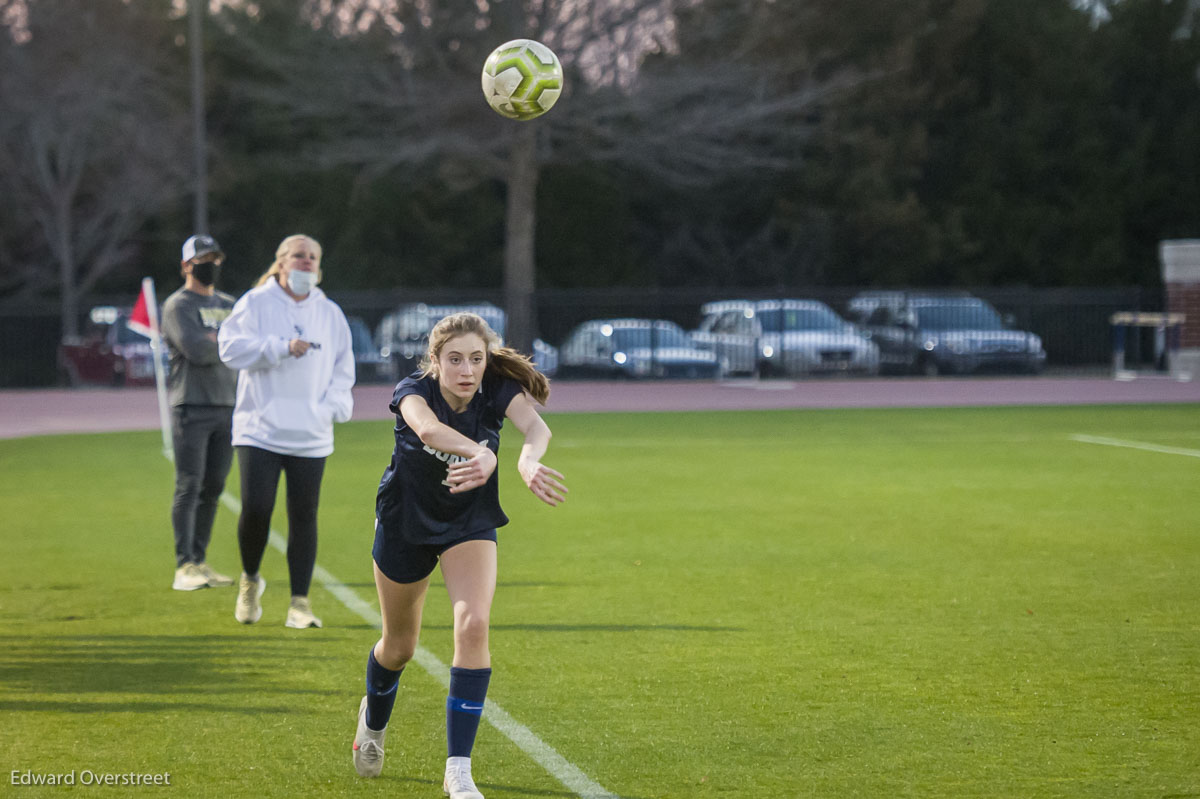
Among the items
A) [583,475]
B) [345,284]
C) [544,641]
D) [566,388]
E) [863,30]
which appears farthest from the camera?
[863,30]

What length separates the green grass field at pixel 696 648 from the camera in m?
5.78

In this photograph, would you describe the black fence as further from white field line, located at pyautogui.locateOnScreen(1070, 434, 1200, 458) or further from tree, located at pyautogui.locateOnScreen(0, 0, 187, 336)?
white field line, located at pyautogui.locateOnScreen(1070, 434, 1200, 458)

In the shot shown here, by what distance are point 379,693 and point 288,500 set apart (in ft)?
9.30

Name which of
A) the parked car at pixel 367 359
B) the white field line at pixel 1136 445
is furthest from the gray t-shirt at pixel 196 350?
the parked car at pixel 367 359

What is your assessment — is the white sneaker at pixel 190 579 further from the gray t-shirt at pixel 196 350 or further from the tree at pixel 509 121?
the tree at pixel 509 121

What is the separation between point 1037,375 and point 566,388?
11166 mm

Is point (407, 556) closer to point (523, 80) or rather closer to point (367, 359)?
point (523, 80)

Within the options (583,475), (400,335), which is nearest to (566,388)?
(400,335)

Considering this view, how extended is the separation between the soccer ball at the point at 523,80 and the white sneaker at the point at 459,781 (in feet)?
15.4

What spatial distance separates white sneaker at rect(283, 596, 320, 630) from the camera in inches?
329

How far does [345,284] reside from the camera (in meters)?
44.9

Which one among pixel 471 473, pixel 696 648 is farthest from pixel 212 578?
pixel 471 473

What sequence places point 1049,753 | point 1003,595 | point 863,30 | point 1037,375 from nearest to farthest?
1. point 1049,753
2. point 1003,595
3. point 1037,375
4. point 863,30

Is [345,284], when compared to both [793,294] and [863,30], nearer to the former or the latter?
[793,294]
